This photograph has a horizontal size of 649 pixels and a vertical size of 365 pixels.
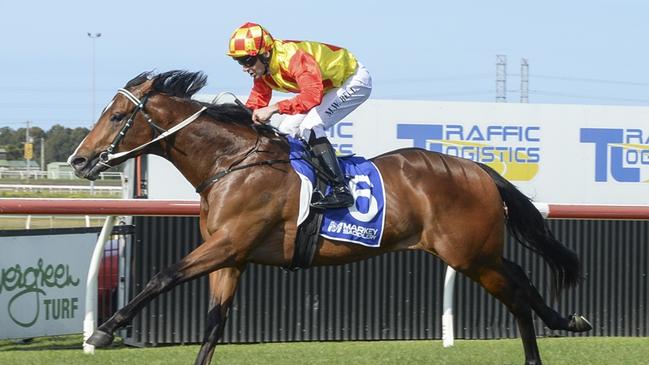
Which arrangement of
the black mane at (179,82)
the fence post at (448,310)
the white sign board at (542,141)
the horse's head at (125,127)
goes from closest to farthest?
the horse's head at (125,127), the black mane at (179,82), the fence post at (448,310), the white sign board at (542,141)

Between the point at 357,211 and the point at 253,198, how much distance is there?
0.62 metres

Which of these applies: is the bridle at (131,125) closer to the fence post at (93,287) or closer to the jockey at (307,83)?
the jockey at (307,83)

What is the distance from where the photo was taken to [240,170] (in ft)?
18.1

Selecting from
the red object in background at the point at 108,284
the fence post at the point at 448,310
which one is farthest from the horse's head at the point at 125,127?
the fence post at the point at 448,310

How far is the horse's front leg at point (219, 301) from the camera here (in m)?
5.57


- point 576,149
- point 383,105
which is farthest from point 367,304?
point 576,149

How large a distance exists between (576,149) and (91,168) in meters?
10.7

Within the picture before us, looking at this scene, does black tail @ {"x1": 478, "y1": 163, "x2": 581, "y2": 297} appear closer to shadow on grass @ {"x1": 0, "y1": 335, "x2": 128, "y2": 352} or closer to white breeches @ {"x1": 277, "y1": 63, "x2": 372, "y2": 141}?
white breeches @ {"x1": 277, "y1": 63, "x2": 372, "y2": 141}

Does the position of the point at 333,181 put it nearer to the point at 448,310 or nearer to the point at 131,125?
the point at 131,125

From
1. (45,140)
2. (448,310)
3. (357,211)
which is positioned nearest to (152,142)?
(357,211)

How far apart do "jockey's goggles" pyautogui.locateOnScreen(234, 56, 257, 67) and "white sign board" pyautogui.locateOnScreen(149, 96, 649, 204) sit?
27.8 feet

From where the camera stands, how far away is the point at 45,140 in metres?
65.2

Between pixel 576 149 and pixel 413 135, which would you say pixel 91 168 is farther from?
pixel 576 149

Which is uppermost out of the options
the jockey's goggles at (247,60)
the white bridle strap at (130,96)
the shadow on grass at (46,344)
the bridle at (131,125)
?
the jockey's goggles at (247,60)
